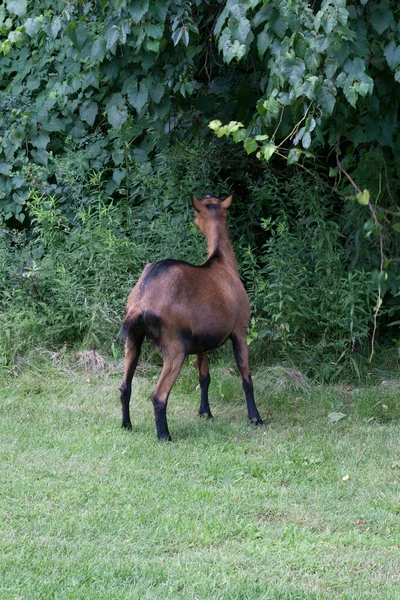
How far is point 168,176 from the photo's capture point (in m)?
9.21

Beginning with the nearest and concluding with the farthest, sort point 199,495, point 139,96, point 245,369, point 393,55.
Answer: point 199,495
point 393,55
point 245,369
point 139,96

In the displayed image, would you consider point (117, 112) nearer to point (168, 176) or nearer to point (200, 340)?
point (168, 176)

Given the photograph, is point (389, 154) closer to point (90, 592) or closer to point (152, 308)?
point (152, 308)

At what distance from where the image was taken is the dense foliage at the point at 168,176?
718 centimetres

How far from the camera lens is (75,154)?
935 cm

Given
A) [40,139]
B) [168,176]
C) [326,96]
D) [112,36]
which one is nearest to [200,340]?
[326,96]

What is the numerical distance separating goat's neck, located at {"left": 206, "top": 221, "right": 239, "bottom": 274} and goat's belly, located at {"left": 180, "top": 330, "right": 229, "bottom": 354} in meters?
0.69

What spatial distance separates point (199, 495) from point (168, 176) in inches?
182

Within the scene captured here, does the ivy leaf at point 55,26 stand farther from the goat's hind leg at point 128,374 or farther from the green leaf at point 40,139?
the green leaf at point 40,139

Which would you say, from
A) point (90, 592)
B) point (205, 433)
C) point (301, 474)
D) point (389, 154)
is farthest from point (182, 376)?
point (90, 592)

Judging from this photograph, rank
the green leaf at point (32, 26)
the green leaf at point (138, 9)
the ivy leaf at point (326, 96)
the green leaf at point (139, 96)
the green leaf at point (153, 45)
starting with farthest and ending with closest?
the green leaf at point (139, 96)
the green leaf at point (32, 26)
the green leaf at point (153, 45)
the green leaf at point (138, 9)
the ivy leaf at point (326, 96)

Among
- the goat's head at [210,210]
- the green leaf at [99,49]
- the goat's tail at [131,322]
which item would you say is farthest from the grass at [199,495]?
the green leaf at [99,49]

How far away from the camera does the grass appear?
14.1 ft

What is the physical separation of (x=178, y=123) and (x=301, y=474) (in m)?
4.19
